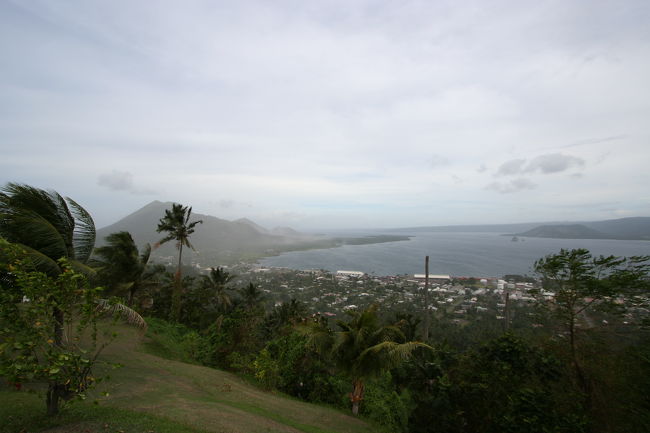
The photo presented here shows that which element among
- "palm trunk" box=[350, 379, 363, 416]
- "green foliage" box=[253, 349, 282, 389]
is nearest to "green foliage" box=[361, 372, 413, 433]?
"palm trunk" box=[350, 379, 363, 416]

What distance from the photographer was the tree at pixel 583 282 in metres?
5.95

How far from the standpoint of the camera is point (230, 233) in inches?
5458

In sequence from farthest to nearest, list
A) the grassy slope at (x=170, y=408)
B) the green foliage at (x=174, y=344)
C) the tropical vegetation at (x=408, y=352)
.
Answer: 1. the green foliage at (x=174, y=344)
2. the grassy slope at (x=170, y=408)
3. the tropical vegetation at (x=408, y=352)

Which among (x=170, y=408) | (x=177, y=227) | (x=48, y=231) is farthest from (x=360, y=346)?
(x=177, y=227)

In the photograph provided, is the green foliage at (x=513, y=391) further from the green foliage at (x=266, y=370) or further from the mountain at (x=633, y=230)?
the mountain at (x=633, y=230)

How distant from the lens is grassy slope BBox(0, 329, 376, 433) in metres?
4.36

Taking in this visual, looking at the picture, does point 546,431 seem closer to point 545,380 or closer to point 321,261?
point 545,380

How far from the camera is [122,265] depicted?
13.8 metres

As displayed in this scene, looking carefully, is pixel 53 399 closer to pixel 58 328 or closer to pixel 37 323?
pixel 58 328

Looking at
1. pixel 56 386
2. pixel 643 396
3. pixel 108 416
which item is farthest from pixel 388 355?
pixel 56 386

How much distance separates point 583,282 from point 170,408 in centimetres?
917

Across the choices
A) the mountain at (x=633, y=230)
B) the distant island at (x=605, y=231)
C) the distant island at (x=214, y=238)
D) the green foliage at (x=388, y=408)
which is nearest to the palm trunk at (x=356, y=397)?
the green foliage at (x=388, y=408)

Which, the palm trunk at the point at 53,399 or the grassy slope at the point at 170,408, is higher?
the palm trunk at the point at 53,399

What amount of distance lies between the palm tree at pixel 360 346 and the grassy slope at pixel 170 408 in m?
1.29
